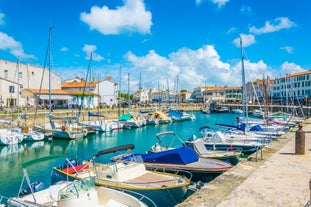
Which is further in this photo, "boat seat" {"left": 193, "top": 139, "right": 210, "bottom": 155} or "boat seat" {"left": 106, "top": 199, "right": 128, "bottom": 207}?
"boat seat" {"left": 193, "top": 139, "right": 210, "bottom": 155}

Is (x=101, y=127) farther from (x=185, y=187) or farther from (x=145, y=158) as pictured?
(x=185, y=187)

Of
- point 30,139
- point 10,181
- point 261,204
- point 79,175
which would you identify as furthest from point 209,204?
point 30,139

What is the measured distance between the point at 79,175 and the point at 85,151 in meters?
15.6

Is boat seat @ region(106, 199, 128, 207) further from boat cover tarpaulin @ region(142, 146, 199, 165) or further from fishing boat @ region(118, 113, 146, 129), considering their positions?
fishing boat @ region(118, 113, 146, 129)

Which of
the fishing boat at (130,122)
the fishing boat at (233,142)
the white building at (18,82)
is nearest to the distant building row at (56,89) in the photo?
the white building at (18,82)

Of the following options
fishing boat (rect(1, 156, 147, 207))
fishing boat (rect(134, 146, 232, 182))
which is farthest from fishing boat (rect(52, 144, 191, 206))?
fishing boat (rect(1, 156, 147, 207))

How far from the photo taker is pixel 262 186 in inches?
372

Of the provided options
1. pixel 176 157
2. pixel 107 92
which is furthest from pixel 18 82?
pixel 176 157

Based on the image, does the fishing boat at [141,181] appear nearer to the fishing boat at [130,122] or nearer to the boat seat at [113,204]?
the boat seat at [113,204]

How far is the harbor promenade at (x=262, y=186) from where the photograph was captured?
816cm

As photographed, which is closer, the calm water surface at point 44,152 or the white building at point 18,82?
the calm water surface at point 44,152

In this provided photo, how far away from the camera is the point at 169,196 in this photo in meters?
12.4

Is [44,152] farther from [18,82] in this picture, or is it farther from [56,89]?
[56,89]

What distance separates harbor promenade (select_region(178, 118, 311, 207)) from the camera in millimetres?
8156
